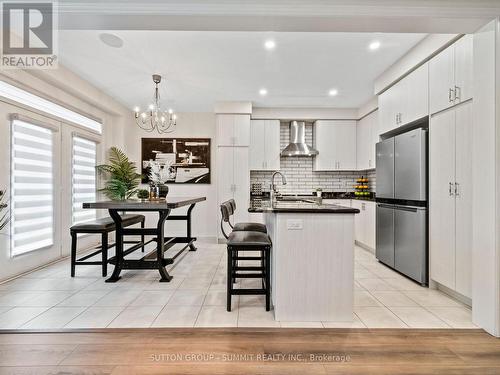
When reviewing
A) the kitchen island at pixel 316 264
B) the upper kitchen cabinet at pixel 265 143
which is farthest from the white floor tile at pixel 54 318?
the upper kitchen cabinet at pixel 265 143

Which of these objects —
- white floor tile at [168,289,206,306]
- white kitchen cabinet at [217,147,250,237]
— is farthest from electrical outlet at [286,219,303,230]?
white kitchen cabinet at [217,147,250,237]

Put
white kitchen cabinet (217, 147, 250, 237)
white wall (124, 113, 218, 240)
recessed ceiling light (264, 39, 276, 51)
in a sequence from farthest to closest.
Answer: white wall (124, 113, 218, 240), white kitchen cabinet (217, 147, 250, 237), recessed ceiling light (264, 39, 276, 51)

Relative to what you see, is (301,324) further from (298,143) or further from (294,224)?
(298,143)

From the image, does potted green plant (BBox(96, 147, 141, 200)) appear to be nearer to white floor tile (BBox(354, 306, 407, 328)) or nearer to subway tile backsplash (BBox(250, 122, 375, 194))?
subway tile backsplash (BBox(250, 122, 375, 194))

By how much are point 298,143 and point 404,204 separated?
8.77ft

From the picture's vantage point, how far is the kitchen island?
2199 mm

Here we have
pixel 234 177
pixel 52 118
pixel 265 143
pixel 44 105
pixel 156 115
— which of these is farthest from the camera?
pixel 265 143

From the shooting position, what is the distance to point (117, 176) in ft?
16.5

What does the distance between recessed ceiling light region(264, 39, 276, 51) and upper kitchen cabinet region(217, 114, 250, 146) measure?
215 centimetres

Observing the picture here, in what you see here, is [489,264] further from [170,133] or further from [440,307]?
[170,133]

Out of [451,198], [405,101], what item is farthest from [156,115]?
[451,198]

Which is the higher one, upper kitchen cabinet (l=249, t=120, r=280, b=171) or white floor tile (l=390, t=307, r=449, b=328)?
upper kitchen cabinet (l=249, t=120, r=280, b=171)

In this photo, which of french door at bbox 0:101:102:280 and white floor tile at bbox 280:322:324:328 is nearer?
white floor tile at bbox 280:322:324:328

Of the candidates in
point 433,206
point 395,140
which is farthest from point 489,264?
point 395,140
